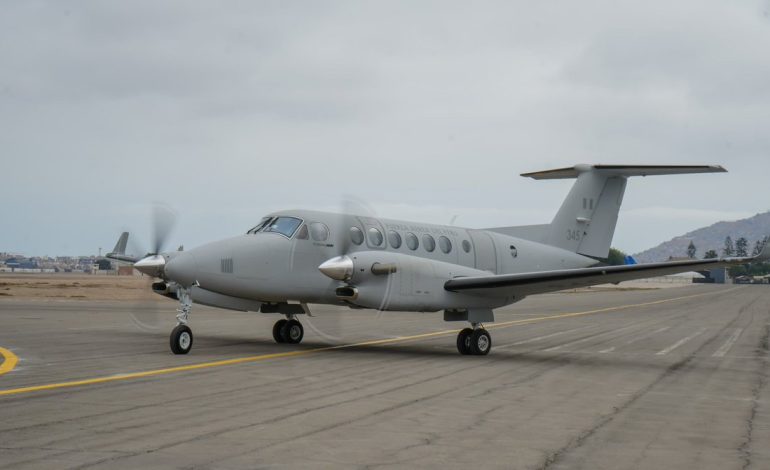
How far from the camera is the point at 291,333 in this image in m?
19.8

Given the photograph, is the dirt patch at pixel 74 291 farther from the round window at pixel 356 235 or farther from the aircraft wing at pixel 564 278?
the aircraft wing at pixel 564 278

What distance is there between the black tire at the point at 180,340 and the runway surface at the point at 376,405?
215 millimetres

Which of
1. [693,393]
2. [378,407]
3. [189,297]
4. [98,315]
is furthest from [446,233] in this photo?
[98,315]

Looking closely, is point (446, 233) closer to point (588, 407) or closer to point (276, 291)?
point (276, 291)

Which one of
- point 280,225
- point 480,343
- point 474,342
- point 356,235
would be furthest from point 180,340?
point 480,343

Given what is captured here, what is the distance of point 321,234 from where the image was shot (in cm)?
1800

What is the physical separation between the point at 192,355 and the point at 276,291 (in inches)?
96.2

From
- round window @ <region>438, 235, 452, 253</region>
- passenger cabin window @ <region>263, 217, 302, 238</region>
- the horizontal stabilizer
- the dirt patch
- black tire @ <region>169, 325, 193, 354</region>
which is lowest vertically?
black tire @ <region>169, 325, 193, 354</region>

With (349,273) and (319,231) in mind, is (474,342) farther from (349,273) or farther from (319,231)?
(319,231)

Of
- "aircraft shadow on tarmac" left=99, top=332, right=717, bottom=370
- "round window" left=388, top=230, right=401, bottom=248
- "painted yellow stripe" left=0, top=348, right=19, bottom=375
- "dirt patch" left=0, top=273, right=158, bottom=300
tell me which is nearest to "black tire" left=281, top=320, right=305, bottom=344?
"aircraft shadow on tarmac" left=99, top=332, right=717, bottom=370

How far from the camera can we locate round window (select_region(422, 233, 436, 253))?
19750mm

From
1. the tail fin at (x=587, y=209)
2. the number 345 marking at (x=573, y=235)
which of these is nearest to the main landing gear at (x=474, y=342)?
the tail fin at (x=587, y=209)

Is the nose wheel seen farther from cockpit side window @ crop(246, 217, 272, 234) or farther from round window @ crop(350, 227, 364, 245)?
cockpit side window @ crop(246, 217, 272, 234)

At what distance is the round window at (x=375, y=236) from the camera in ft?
60.4
